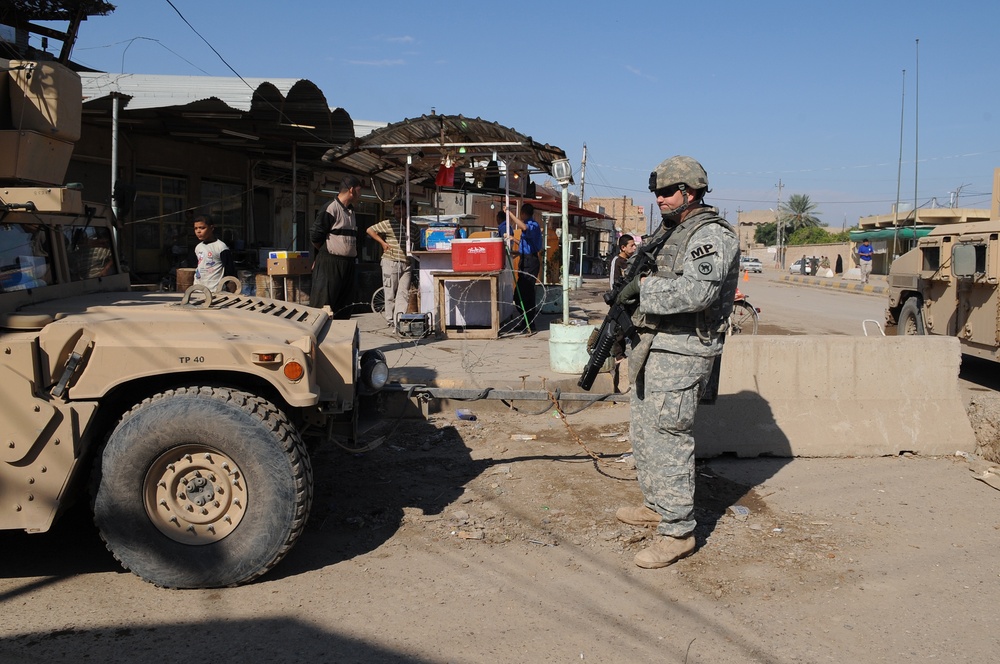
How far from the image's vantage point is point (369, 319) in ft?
37.7

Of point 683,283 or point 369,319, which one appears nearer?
point 683,283

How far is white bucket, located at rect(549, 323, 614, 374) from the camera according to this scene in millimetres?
7191

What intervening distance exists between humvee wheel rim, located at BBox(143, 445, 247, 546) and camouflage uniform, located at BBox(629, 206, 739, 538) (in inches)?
79.7

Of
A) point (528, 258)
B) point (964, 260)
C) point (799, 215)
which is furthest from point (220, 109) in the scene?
point (799, 215)

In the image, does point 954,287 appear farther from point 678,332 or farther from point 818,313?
point 818,313

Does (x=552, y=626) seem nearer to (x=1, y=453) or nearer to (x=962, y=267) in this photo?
(x=1, y=453)

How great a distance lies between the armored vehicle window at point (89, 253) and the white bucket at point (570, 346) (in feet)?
12.4

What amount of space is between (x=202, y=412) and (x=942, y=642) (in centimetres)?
316

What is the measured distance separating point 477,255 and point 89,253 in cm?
505

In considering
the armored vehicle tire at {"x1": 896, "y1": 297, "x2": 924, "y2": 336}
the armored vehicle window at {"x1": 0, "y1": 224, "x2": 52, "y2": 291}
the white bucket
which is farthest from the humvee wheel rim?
the armored vehicle tire at {"x1": 896, "y1": 297, "x2": 924, "y2": 336}

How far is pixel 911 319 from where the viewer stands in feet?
32.6

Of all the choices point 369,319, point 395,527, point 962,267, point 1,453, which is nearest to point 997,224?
point 962,267

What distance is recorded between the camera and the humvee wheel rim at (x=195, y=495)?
3385 millimetres

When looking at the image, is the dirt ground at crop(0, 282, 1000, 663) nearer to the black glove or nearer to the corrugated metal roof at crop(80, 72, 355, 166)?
the black glove
